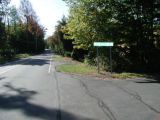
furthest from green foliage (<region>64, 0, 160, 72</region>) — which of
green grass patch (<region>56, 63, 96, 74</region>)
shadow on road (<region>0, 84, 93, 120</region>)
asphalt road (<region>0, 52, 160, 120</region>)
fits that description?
shadow on road (<region>0, 84, 93, 120</region>)

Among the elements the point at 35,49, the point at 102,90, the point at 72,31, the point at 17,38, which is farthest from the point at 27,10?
Result: the point at 102,90

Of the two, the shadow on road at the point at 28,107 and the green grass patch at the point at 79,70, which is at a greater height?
the shadow on road at the point at 28,107

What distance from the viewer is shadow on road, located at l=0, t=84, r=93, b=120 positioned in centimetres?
912

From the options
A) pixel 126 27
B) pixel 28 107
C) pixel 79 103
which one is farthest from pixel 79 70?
pixel 28 107

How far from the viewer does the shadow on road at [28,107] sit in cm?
912

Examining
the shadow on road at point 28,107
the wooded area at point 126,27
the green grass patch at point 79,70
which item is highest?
the wooded area at point 126,27

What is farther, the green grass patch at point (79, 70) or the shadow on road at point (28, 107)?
the green grass patch at point (79, 70)

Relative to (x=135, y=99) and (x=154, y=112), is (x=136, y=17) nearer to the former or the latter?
(x=135, y=99)

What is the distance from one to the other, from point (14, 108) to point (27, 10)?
75.2 metres

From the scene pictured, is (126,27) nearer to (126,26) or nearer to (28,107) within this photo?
(126,26)

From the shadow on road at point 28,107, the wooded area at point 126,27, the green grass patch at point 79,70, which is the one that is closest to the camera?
the shadow on road at point 28,107

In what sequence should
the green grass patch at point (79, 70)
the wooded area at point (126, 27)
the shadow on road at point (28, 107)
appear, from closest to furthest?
1. the shadow on road at point (28, 107)
2. the green grass patch at point (79, 70)
3. the wooded area at point (126, 27)

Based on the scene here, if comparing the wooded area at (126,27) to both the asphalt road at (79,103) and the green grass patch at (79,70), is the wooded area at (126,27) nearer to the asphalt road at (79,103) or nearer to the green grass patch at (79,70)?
the green grass patch at (79,70)

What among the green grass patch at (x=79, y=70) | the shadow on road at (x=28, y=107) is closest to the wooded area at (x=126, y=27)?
the green grass patch at (x=79, y=70)
